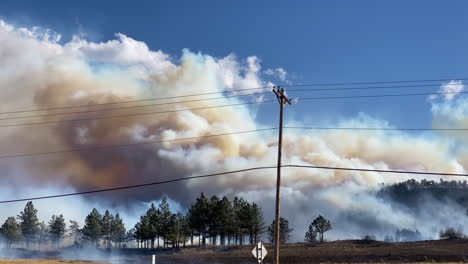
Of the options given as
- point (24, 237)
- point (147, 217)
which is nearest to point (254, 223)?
point (147, 217)

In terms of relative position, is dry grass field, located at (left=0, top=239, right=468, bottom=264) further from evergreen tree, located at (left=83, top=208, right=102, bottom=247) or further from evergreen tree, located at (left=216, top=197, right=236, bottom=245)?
evergreen tree, located at (left=83, top=208, right=102, bottom=247)

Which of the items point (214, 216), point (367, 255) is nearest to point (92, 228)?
point (214, 216)

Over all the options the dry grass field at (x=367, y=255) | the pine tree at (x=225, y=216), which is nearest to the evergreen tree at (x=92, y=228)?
the pine tree at (x=225, y=216)

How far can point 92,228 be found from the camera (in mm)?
190125

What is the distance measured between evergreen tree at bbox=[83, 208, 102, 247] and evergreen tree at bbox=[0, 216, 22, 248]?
25340 mm

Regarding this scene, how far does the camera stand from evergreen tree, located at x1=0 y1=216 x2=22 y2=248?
189m

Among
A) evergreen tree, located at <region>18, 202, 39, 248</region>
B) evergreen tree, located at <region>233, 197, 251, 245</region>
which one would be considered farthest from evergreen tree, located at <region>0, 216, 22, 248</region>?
evergreen tree, located at <region>233, 197, 251, 245</region>

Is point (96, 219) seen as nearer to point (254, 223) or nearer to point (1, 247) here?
point (1, 247)

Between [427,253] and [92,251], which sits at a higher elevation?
[427,253]

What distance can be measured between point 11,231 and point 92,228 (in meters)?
31.0

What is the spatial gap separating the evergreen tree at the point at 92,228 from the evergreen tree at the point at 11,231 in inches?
998

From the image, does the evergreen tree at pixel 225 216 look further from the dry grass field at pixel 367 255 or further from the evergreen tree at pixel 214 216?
the dry grass field at pixel 367 255

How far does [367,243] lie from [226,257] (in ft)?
110

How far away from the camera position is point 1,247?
628 feet
